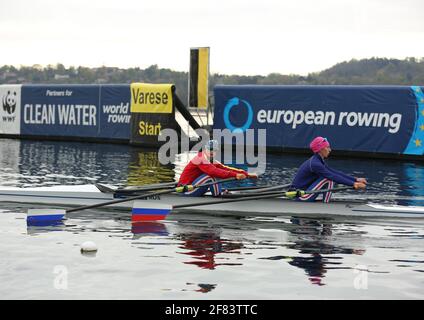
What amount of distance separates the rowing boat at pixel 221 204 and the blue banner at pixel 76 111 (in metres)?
20.2

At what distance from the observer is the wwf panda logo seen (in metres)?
43.8

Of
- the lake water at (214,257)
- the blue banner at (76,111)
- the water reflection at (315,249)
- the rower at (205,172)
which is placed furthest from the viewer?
the blue banner at (76,111)

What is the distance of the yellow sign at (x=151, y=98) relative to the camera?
35.7 m

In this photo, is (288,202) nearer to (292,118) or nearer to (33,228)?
(33,228)

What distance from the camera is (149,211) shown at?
16.4 metres

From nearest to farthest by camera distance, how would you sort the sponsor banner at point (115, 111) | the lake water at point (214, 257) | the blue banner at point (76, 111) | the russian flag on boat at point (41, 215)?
the lake water at point (214, 257) < the russian flag on boat at point (41, 215) < the sponsor banner at point (115, 111) < the blue banner at point (76, 111)

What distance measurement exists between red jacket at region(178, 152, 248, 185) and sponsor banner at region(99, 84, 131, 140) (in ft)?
70.4

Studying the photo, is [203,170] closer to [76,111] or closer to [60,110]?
[76,111]

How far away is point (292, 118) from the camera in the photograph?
3378 cm

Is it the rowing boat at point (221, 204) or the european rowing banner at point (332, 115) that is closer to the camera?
the rowing boat at point (221, 204)

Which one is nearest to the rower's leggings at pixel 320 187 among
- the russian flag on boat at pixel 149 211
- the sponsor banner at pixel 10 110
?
the russian flag on boat at pixel 149 211

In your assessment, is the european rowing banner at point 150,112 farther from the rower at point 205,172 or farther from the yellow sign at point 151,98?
the rower at point 205,172
